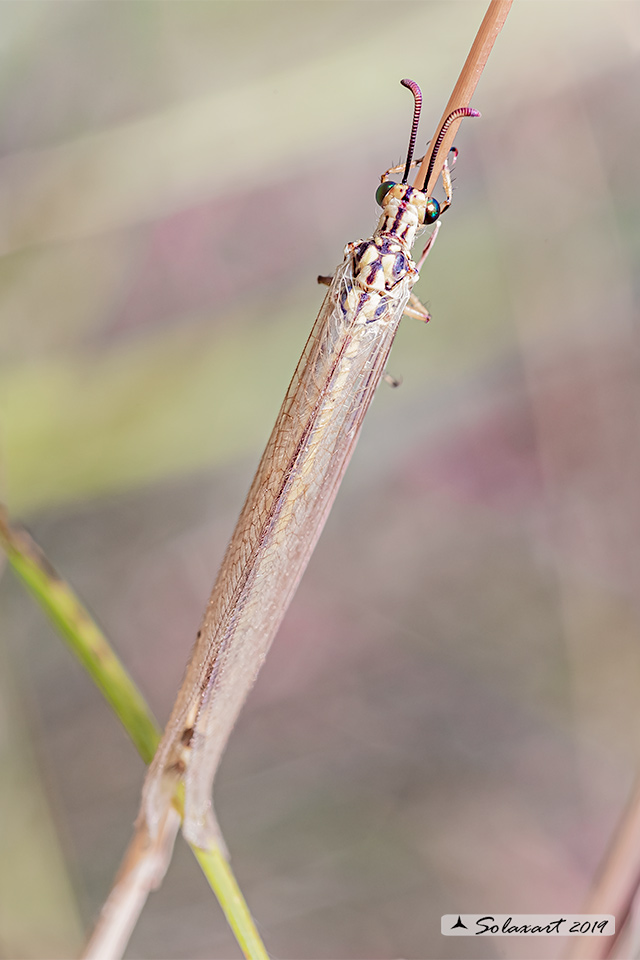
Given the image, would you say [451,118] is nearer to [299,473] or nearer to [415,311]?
[415,311]

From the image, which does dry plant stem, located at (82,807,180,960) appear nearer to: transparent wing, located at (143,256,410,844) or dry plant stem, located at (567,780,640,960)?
transparent wing, located at (143,256,410,844)

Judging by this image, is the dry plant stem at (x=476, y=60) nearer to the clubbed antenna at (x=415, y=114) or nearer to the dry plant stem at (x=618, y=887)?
the clubbed antenna at (x=415, y=114)

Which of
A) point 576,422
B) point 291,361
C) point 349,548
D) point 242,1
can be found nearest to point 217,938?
point 349,548

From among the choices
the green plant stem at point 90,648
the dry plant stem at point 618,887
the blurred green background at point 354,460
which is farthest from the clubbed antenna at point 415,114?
the dry plant stem at point 618,887

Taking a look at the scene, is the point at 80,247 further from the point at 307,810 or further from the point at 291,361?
the point at 307,810

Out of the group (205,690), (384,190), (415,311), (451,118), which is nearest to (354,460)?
(415,311)

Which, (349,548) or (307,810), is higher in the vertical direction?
(349,548)
